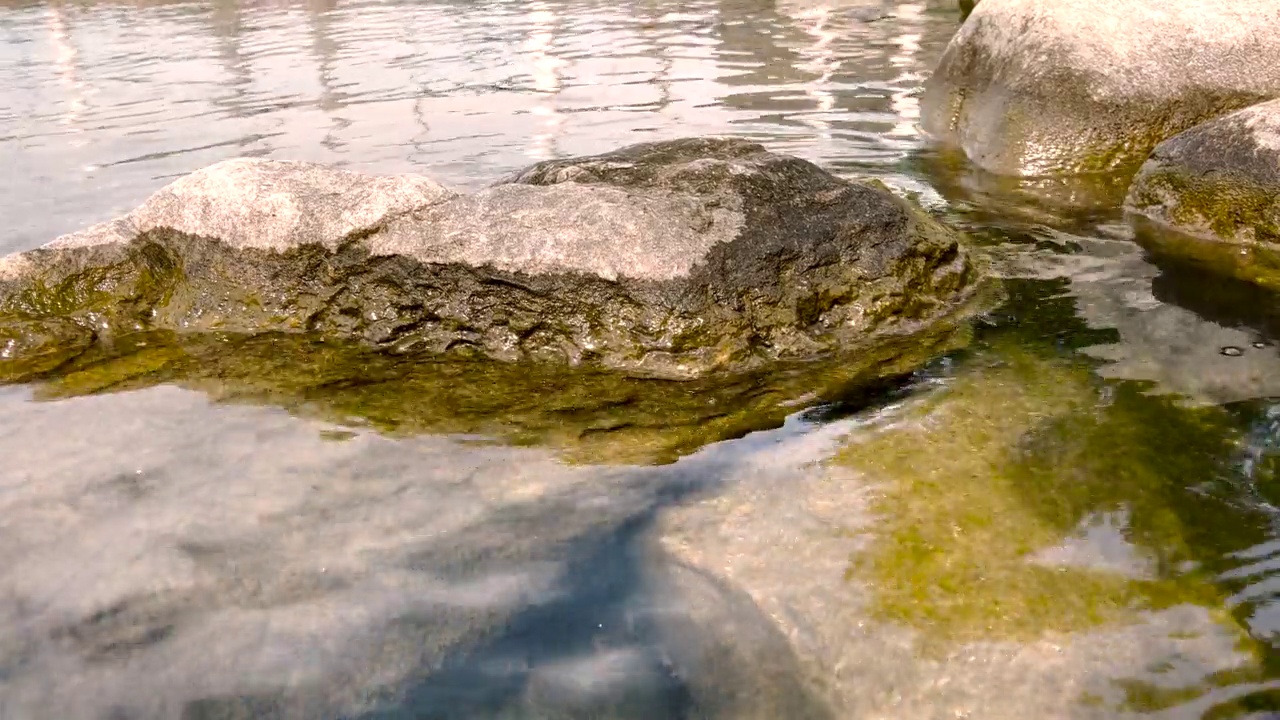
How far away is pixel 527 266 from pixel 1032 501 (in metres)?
2.20

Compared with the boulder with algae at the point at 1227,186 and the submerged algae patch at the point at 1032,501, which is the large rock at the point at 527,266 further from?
the boulder with algae at the point at 1227,186

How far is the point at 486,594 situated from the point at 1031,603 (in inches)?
58.4

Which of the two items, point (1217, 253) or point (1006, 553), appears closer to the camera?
point (1006, 553)

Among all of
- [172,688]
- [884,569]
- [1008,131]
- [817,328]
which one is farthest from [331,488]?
[1008,131]

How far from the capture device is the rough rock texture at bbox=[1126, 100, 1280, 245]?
→ 530 centimetres

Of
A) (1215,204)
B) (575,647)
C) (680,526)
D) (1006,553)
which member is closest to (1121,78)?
(1215,204)

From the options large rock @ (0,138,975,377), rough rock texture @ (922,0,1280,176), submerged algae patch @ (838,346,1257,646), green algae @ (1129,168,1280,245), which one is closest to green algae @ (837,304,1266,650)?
submerged algae patch @ (838,346,1257,646)

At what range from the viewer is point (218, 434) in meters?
3.59

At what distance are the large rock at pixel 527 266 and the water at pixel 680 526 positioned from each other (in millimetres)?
242

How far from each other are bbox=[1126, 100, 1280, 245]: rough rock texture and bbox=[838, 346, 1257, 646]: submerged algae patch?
7.97 feet

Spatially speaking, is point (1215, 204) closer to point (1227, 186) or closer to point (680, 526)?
point (1227, 186)

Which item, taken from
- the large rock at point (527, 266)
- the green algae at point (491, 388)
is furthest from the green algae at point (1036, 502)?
the large rock at point (527, 266)

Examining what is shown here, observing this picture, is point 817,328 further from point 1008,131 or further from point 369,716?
point 1008,131

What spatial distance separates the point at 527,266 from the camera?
407 cm
